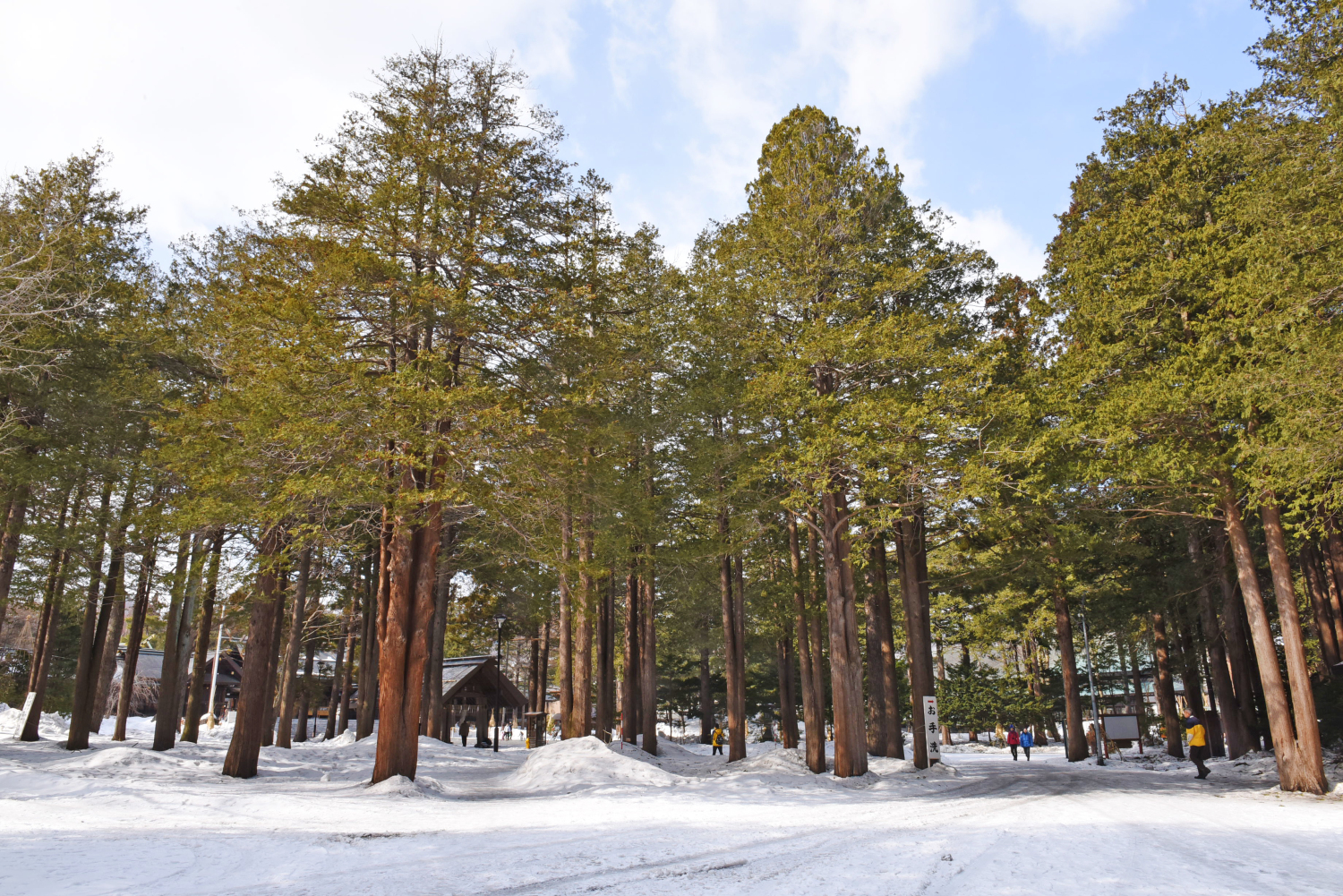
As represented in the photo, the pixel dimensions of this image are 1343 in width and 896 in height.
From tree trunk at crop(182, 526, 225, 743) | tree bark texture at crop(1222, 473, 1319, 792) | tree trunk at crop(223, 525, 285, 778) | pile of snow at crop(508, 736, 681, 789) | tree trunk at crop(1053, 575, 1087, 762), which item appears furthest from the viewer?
tree trunk at crop(1053, 575, 1087, 762)

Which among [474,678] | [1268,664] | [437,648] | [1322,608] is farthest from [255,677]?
[1322,608]

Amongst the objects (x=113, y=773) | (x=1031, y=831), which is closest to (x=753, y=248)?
(x=1031, y=831)

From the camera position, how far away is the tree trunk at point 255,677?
47.8 ft

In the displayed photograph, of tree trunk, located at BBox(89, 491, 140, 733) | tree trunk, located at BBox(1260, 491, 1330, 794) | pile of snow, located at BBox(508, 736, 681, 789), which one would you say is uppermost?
tree trunk, located at BBox(89, 491, 140, 733)

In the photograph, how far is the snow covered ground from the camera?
561 centimetres

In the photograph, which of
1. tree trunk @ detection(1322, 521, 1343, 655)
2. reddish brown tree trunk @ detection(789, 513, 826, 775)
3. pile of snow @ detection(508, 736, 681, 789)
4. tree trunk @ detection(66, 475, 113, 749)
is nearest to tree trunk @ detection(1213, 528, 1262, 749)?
tree trunk @ detection(1322, 521, 1343, 655)

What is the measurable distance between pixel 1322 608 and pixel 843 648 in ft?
54.0

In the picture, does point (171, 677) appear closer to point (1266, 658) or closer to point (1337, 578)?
point (1266, 658)

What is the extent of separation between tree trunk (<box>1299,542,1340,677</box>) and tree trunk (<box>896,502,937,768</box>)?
10919 millimetres

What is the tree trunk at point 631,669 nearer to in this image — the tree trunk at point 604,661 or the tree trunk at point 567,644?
the tree trunk at point 604,661

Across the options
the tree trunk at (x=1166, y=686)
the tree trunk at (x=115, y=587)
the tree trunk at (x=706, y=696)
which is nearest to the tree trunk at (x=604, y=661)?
the tree trunk at (x=706, y=696)

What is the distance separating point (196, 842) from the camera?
23.3 feet

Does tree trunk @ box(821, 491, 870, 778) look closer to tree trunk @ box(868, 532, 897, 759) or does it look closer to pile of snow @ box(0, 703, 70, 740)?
tree trunk @ box(868, 532, 897, 759)

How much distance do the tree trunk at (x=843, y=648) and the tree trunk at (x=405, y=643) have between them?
8.20 metres
